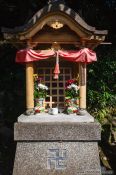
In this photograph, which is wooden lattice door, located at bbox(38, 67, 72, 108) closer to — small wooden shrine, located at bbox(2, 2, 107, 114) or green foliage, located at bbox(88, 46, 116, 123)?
small wooden shrine, located at bbox(2, 2, 107, 114)

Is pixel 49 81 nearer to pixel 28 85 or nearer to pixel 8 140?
pixel 28 85

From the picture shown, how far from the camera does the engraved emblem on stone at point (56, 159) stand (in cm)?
656

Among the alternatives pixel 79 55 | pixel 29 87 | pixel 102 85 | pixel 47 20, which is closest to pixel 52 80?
pixel 29 87

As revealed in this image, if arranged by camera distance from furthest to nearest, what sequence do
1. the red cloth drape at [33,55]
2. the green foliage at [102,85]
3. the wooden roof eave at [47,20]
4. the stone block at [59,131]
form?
the green foliage at [102,85]
the red cloth drape at [33,55]
the wooden roof eave at [47,20]
the stone block at [59,131]

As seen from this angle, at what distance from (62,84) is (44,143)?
1.69m

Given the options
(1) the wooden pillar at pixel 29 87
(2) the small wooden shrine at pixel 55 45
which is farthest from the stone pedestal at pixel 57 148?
(2) the small wooden shrine at pixel 55 45

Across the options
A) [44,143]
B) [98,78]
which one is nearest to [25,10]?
[98,78]

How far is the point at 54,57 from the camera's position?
7406 millimetres

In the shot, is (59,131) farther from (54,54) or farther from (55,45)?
(55,45)

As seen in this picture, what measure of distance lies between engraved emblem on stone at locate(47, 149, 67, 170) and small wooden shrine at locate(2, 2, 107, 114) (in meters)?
1.14

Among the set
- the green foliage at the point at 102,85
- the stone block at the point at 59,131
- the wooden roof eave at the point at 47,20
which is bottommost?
the stone block at the point at 59,131

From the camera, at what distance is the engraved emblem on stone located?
6.56m

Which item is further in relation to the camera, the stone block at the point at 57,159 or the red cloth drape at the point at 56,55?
the red cloth drape at the point at 56,55

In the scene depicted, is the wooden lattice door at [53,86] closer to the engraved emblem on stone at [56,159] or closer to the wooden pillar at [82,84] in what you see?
the wooden pillar at [82,84]
